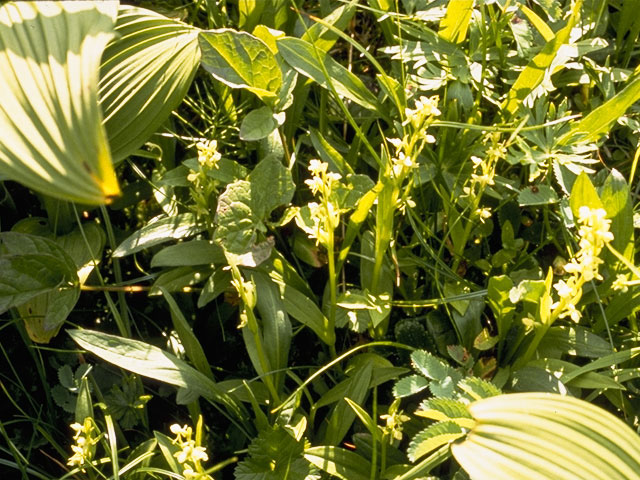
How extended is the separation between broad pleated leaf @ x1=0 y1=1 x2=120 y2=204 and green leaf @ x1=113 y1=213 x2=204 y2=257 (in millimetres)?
382

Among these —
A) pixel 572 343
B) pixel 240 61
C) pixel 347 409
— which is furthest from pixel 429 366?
pixel 240 61

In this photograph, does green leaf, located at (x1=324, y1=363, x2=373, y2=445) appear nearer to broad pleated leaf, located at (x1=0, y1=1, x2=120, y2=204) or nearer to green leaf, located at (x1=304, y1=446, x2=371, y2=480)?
green leaf, located at (x1=304, y1=446, x2=371, y2=480)

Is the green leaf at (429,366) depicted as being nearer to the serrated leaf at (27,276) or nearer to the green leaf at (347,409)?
the green leaf at (347,409)

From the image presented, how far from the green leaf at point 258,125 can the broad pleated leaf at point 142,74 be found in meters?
0.12

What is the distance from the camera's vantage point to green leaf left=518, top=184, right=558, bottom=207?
1.31 metres

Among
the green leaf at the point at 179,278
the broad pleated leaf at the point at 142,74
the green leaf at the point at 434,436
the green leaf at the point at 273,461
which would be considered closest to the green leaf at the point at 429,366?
the green leaf at the point at 434,436

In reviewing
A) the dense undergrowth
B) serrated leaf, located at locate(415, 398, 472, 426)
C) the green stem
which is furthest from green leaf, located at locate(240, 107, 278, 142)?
serrated leaf, located at locate(415, 398, 472, 426)

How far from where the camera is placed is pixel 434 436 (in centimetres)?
101

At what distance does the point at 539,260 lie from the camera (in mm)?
1484

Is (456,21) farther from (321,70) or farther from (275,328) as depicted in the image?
(275,328)

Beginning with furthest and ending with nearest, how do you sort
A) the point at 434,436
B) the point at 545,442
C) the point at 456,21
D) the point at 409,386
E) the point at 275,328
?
1. the point at 456,21
2. the point at 275,328
3. the point at 409,386
4. the point at 434,436
5. the point at 545,442

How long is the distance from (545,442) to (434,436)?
6.2 inches

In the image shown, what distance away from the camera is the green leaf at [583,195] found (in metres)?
1.21

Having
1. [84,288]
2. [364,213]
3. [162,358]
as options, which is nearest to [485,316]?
[364,213]
